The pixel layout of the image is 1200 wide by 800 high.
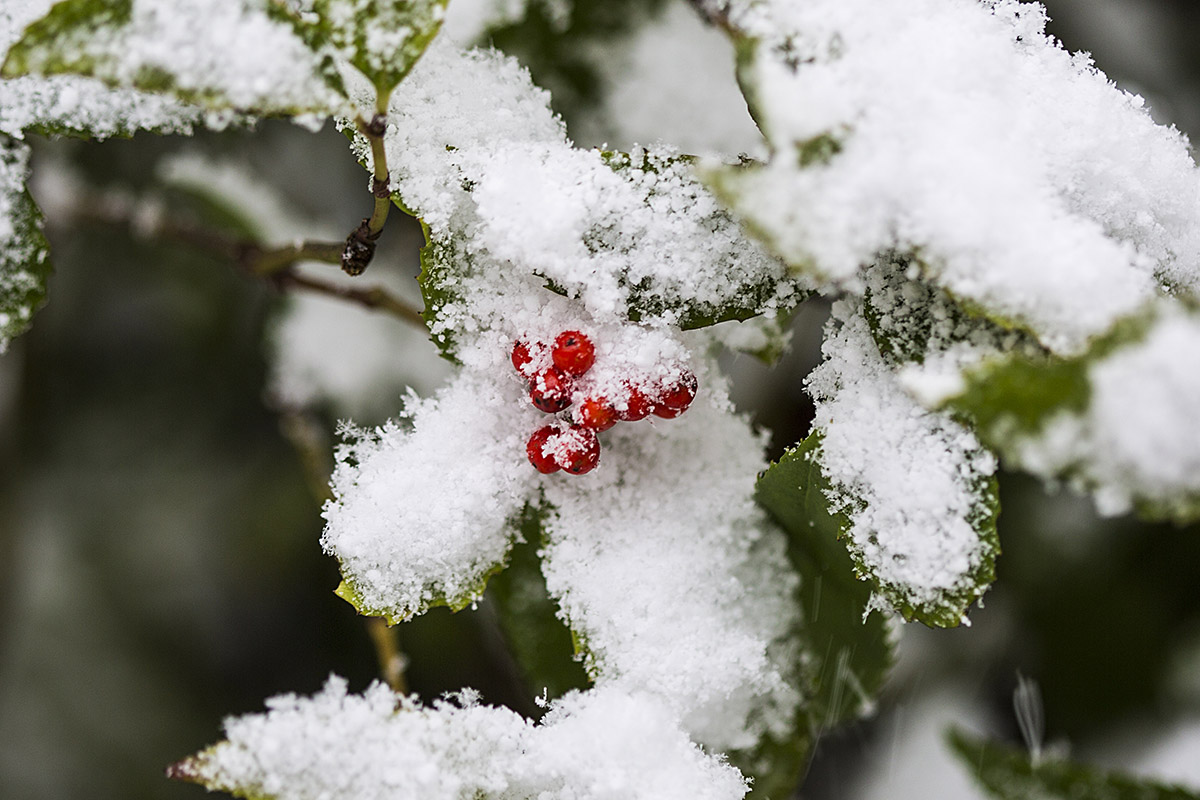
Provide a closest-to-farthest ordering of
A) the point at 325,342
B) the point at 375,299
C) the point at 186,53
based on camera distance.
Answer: the point at 186,53
the point at 375,299
the point at 325,342

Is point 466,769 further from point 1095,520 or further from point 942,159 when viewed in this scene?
point 1095,520

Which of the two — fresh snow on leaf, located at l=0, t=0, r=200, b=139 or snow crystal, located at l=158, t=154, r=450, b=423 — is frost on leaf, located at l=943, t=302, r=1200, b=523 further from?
snow crystal, located at l=158, t=154, r=450, b=423

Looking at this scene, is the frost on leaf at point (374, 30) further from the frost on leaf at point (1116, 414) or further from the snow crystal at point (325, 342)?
the snow crystal at point (325, 342)

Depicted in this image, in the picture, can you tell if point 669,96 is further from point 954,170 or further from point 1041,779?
point 1041,779

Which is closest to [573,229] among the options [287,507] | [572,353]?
[572,353]

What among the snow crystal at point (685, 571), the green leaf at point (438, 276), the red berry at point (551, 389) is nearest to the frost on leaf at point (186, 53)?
the green leaf at point (438, 276)

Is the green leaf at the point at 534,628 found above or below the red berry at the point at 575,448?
below
